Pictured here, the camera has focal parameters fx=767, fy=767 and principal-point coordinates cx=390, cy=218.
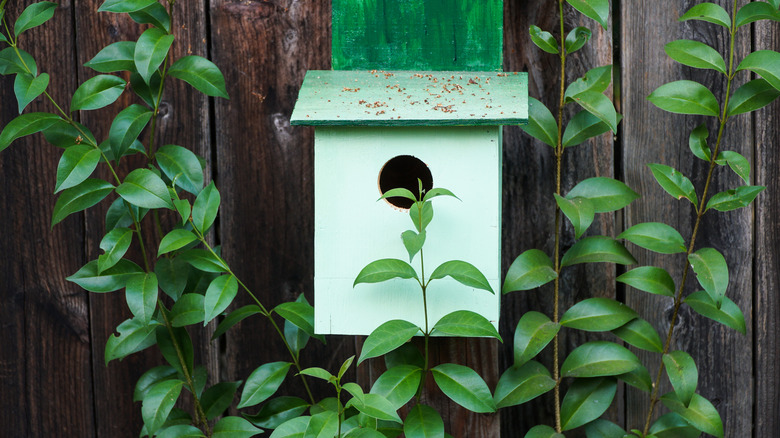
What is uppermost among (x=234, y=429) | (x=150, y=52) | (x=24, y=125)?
(x=150, y=52)

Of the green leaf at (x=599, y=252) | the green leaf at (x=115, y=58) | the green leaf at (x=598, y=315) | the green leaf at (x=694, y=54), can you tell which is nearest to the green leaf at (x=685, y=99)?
the green leaf at (x=694, y=54)

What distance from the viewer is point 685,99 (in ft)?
4.22

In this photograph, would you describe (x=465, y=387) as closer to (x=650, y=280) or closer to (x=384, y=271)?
(x=384, y=271)

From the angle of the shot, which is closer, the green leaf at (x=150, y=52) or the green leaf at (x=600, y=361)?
the green leaf at (x=150, y=52)

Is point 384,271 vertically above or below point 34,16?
below

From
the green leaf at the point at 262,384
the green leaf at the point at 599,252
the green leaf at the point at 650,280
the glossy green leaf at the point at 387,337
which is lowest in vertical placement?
the green leaf at the point at 262,384

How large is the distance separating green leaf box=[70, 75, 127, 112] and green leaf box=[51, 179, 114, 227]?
12cm

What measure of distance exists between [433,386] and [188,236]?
1.59 feet

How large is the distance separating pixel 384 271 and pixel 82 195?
52 cm

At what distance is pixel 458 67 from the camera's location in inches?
51.4

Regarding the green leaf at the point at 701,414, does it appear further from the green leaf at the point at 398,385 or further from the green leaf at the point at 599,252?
the green leaf at the point at 398,385

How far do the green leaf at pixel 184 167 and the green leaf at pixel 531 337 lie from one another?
60 cm

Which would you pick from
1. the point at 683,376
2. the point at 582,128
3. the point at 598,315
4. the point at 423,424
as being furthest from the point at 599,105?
the point at 423,424

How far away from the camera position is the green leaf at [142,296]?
122cm
